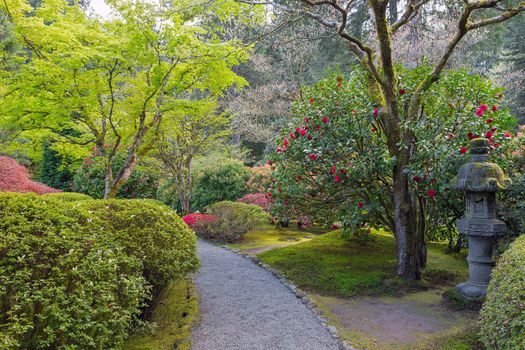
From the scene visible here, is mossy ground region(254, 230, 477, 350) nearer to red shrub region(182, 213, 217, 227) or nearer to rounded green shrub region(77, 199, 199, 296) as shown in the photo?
rounded green shrub region(77, 199, 199, 296)

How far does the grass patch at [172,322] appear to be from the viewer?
3.88 metres

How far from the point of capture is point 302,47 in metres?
16.5

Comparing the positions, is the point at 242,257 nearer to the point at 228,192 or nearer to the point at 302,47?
the point at 228,192

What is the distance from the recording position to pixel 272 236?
10.5m

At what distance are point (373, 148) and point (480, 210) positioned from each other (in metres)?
1.65

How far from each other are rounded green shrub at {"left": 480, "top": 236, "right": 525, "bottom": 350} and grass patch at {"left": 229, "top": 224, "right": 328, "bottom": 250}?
5.98 meters

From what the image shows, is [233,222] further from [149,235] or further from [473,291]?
[473,291]

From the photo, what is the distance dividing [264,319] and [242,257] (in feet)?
11.4

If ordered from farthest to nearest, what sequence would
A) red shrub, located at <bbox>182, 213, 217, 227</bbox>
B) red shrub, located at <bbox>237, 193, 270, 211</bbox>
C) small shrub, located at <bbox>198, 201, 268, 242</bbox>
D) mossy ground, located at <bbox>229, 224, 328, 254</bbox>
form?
red shrub, located at <bbox>237, 193, 270, 211</bbox>
red shrub, located at <bbox>182, 213, 217, 227</bbox>
small shrub, located at <bbox>198, 201, 268, 242</bbox>
mossy ground, located at <bbox>229, 224, 328, 254</bbox>

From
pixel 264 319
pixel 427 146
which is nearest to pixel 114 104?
pixel 264 319

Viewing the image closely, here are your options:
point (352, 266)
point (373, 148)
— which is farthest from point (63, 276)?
point (352, 266)

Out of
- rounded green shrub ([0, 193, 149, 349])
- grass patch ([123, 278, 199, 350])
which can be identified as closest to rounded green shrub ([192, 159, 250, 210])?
grass patch ([123, 278, 199, 350])

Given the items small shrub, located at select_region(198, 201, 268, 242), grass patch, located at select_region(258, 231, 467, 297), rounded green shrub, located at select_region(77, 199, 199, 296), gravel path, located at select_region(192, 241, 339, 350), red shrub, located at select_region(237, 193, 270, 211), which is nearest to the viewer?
gravel path, located at select_region(192, 241, 339, 350)

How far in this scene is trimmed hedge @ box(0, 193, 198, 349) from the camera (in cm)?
259
